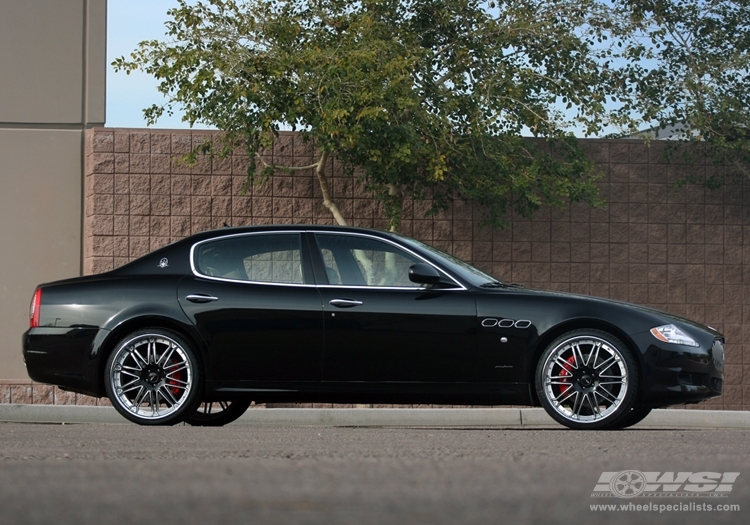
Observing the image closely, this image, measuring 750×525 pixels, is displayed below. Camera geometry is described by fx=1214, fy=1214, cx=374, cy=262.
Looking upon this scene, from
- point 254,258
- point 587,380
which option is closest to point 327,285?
point 254,258

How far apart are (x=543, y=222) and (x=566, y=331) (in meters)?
7.38

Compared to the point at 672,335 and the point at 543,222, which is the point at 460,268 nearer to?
the point at 672,335

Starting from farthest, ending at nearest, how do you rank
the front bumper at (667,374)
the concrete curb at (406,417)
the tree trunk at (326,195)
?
the tree trunk at (326,195) < the concrete curb at (406,417) < the front bumper at (667,374)

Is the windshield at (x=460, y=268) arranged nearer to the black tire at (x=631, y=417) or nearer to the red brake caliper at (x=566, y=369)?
the red brake caliper at (x=566, y=369)

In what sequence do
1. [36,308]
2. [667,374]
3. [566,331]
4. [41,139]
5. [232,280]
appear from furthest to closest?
[41,139], [36,308], [232,280], [566,331], [667,374]

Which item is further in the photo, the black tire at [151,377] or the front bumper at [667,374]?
the black tire at [151,377]

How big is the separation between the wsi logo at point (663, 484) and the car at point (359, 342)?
10.6ft

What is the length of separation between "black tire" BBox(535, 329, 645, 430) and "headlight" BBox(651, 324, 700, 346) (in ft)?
0.77

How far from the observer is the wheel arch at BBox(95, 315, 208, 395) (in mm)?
8664

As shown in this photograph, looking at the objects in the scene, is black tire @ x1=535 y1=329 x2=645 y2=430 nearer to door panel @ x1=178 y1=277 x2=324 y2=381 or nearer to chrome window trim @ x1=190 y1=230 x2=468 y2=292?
chrome window trim @ x1=190 y1=230 x2=468 y2=292

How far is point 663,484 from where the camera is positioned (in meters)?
4.88

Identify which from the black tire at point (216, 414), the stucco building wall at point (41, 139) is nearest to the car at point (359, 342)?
the black tire at point (216, 414)

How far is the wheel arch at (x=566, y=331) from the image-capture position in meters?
8.37

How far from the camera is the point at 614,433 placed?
308 inches
